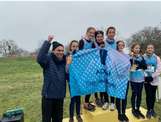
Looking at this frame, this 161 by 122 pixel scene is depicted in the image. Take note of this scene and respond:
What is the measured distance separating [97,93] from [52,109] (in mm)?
1350

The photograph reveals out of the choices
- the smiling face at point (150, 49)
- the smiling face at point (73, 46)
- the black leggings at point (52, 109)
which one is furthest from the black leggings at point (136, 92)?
the black leggings at point (52, 109)

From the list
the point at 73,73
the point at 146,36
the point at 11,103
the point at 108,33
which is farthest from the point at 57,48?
the point at 146,36

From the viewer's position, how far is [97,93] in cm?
688

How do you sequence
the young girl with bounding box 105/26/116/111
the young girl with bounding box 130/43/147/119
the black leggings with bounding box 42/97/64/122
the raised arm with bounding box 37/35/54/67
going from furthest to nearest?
the young girl with bounding box 130/43/147/119, the young girl with bounding box 105/26/116/111, the black leggings with bounding box 42/97/64/122, the raised arm with bounding box 37/35/54/67

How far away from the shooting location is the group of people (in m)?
5.60

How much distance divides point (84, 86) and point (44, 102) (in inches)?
38.7

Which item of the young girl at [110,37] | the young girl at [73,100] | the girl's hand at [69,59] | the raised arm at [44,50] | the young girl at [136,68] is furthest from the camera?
the young girl at [136,68]

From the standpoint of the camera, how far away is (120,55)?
6.40 meters

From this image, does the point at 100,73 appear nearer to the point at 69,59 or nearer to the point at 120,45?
the point at 120,45

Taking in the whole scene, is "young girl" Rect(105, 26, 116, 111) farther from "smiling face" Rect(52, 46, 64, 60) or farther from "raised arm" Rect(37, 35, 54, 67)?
"raised arm" Rect(37, 35, 54, 67)

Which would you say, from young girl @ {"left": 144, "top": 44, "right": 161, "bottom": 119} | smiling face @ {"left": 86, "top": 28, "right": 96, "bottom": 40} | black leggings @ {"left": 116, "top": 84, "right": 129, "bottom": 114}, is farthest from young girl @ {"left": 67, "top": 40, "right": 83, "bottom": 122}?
young girl @ {"left": 144, "top": 44, "right": 161, "bottom": 119}

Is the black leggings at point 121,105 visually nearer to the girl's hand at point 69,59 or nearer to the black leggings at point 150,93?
the black leggings at point 150,93

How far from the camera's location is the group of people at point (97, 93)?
5.60 meters

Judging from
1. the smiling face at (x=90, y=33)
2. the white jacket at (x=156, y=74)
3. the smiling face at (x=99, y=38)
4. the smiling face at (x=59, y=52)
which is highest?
the smiling face at (x=90, y=33)
